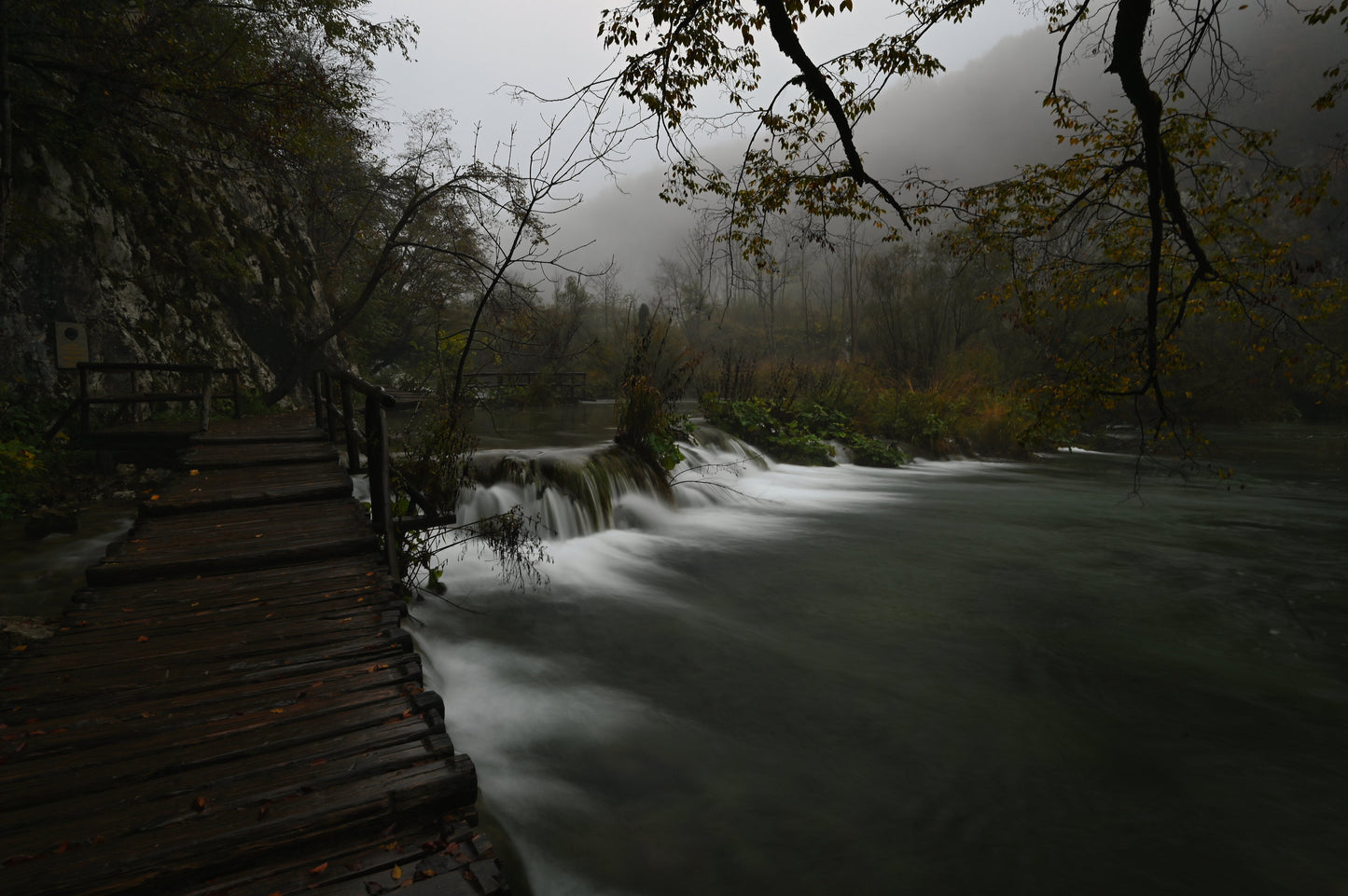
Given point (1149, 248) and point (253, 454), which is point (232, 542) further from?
point (1149, 248)

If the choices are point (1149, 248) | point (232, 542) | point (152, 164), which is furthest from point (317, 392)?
point (1149, 248)

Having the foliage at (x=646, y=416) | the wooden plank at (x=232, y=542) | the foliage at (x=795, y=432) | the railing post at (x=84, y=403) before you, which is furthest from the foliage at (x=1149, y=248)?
the railing post at (x=84, y=403)

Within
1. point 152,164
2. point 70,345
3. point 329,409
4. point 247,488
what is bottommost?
point 247,488

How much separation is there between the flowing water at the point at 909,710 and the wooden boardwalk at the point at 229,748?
1227 mm

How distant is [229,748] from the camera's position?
2318 millimetres

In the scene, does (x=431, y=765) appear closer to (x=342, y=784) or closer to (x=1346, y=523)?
(x=342, y=784)

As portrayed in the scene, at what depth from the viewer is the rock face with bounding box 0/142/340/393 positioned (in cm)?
966

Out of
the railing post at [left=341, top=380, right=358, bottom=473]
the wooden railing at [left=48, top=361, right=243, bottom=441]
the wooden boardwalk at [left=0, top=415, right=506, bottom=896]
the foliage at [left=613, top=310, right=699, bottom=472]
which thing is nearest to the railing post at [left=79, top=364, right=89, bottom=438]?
the wooden railing at [left=48, top=361, right=243, bottom=441]

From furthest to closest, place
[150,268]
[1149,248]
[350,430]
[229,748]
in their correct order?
[150,268], [350,430], [1149,248], [229,748]

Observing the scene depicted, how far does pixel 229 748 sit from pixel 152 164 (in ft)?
47.0

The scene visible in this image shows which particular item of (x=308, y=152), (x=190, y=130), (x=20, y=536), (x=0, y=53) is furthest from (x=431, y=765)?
(x=190, y=130)

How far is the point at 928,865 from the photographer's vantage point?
3244mm

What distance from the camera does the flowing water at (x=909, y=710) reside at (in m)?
3.26

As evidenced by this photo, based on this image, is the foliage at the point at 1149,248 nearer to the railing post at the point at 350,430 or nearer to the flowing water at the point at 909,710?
the flowing water at the point at 909,710
